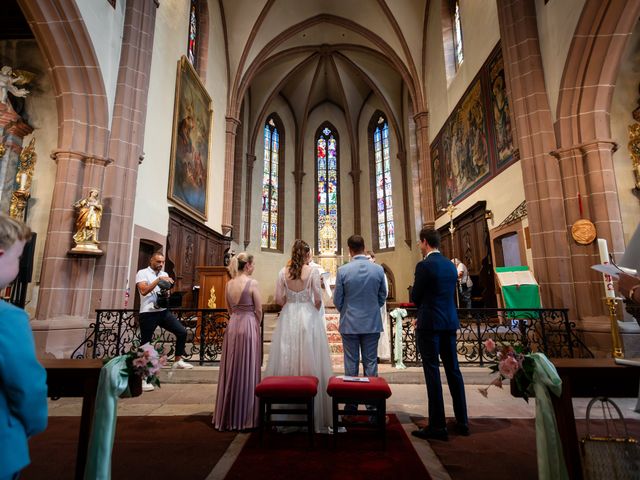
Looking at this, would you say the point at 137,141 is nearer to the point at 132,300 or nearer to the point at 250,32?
the point at 132,300

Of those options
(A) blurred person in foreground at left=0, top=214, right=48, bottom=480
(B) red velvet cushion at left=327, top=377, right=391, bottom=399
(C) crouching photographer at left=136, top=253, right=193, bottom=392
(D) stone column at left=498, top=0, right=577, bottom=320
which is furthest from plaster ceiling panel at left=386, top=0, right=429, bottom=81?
(A) blurred person in foreground at left=0, top=214, right=48, bottom=480

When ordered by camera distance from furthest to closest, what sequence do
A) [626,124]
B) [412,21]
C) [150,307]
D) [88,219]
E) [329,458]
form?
[412,21]
[626,124]
[88,219]
[150,307]
[329,458]

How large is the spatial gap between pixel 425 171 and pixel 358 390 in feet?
40.7

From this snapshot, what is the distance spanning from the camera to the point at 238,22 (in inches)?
508

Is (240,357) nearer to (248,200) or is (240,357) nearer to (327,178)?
(248,200)

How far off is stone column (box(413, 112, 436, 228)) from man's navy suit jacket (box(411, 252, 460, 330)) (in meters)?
10.9

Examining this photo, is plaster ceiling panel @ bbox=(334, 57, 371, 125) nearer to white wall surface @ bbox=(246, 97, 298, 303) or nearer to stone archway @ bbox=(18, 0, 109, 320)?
white wall surface @ bbox=(246, 97, 298, 303)

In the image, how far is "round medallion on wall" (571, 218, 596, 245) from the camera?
5.53 metres

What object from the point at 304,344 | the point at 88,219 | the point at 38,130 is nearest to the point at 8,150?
the point at 38,130

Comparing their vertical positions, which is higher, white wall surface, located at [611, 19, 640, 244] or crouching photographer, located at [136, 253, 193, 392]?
white wall surface, located at [611, 19, 640, 244]

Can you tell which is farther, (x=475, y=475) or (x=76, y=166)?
(x=76, y=166)

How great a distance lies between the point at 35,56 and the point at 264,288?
461 inches

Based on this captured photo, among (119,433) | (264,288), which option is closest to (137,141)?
(119,433)

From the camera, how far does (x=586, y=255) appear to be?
5.61 meters
